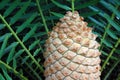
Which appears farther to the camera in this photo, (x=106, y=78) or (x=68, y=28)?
(x=106, y=78)

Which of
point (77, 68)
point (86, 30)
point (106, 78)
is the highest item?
point (86, 30)

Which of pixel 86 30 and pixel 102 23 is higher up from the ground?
pixel 86 30

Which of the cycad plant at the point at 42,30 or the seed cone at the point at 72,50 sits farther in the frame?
the cycad plant at the point at 42,30

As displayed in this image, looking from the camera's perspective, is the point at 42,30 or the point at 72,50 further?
the point at 42,30

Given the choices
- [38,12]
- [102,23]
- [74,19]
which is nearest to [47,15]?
[38,12]

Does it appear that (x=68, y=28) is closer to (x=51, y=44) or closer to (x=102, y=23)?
(x=51, y=44)

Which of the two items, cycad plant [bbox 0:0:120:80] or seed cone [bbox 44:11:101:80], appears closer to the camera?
seed cone [bbox 44:11:101:80]

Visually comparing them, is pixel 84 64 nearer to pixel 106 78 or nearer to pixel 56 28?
pixel 56 28
